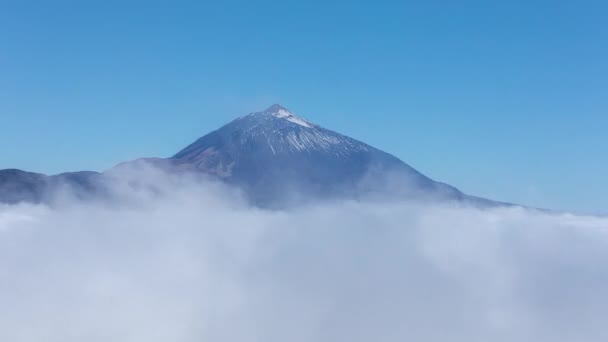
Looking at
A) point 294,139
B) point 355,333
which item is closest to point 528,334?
point 355,333

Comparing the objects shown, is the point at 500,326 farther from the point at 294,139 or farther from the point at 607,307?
the point at 294,139

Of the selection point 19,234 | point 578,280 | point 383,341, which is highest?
point 578,280

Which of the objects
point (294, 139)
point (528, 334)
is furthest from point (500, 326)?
point (294, 139)

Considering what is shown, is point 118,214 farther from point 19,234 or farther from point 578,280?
point 578,280

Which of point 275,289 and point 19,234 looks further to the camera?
point 19,234

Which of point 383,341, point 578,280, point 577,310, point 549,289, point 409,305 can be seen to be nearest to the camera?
point 383,341

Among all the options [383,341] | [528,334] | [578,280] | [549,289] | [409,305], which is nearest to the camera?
[383,341]

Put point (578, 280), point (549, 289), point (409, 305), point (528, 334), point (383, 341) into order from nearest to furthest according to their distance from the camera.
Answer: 1. point (383, 341)
2. point (528, 334)
3. point (409, 305)
4. point (549, 289)
5. point (578, 280)

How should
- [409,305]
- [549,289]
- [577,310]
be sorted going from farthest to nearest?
[549,289] → [577,310] → [409,305]

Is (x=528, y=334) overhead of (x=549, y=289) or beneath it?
beneath
